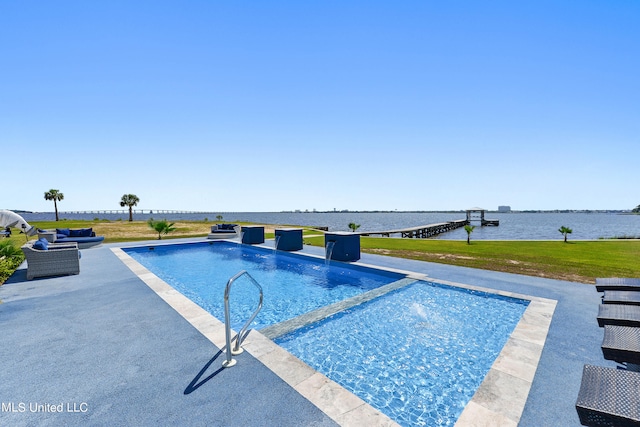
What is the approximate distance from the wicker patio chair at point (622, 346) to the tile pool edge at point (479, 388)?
0.79 metres

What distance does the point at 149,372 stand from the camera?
10.3 ft

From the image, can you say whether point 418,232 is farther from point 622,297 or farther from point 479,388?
point 479,388

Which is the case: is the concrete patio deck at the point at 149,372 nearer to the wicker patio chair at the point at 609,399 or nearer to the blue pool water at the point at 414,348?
the wicker patio chair at the point at 609,399

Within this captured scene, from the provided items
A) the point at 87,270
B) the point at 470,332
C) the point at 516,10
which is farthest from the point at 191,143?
the point at 470,332

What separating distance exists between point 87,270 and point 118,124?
48.3 ft

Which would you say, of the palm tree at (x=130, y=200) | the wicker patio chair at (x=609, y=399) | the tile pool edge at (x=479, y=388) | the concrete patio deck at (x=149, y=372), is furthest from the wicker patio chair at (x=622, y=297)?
the palm tree at (x=130, y=200)

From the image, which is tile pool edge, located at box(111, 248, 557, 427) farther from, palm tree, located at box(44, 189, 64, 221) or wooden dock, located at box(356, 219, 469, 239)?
palm tree, located at box(44, 189, 64, 221)

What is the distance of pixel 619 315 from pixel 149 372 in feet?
22.0

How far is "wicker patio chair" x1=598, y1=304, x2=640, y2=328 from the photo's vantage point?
3.63 metres

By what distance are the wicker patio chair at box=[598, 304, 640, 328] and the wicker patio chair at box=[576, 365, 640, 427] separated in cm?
202

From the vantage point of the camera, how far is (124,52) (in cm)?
1115

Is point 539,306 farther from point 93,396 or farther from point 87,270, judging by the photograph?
point 87,270

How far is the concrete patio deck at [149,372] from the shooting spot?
8.20ft

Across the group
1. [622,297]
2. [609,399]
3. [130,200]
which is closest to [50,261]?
[609,399]
